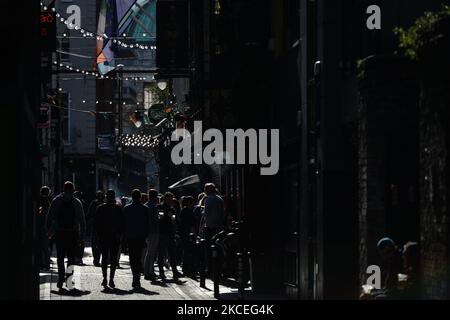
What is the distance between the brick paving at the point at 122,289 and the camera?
26500 millimetres

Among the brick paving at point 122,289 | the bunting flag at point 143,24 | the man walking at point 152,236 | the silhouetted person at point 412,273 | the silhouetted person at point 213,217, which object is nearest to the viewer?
the silhouetted person at point 412,273

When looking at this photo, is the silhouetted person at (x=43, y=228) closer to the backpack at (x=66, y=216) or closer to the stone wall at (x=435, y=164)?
the backpack at (x=66, y=216)

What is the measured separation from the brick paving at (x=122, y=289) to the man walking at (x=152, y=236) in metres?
0.27

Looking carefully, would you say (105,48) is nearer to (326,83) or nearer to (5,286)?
(326,83)

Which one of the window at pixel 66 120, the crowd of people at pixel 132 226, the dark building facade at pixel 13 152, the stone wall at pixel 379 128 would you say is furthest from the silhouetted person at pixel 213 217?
the window at pixel 66 120

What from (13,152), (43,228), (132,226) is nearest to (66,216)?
(132,226)

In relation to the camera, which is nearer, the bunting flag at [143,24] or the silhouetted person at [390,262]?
the silhouetted person at [390,262]

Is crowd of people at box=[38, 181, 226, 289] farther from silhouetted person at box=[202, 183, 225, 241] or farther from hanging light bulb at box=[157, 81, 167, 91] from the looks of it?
hanging light bulb at box=[157, 81, 167, 91]

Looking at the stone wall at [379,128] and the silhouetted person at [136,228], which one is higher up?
the stone wall at [379,128]

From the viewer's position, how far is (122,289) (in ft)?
95.2

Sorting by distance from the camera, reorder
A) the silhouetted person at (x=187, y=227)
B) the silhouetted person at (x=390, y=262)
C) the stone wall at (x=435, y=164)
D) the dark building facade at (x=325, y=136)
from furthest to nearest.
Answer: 1. the silhouetted person at (x=187, y=227)
2. the dark building facade at (x=325, y=136)
3. the silhouetted person at (x=390, y=262)
4. the stone wall at (x=435, y=164)

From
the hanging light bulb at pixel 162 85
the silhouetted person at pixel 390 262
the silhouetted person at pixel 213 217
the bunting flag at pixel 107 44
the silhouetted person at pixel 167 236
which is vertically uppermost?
the bunting flag at pixel 107 44

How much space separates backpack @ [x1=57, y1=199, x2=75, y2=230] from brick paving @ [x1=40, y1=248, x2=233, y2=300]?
4.05ft
